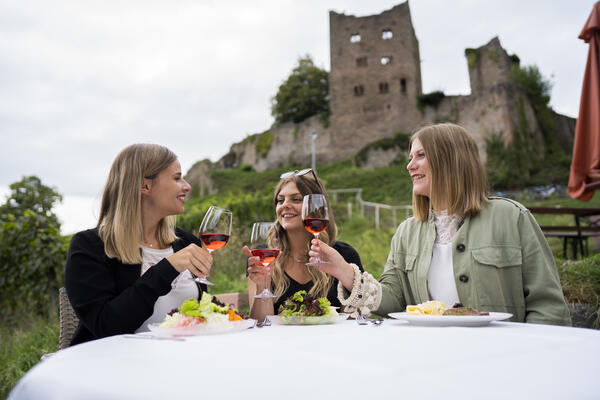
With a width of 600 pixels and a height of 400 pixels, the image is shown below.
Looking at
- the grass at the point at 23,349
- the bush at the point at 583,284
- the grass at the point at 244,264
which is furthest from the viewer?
the grass at the point at 23,349

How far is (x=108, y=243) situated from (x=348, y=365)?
1678mm

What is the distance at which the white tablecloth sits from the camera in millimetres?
719

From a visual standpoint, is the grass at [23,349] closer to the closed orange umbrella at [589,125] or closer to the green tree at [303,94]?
the closed orange umbrella at [589,125]

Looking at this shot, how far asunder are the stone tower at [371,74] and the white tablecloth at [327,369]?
3185 cm

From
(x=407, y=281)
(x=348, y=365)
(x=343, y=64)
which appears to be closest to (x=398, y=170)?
(x=343, y=64)

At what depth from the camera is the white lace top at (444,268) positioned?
2217mm

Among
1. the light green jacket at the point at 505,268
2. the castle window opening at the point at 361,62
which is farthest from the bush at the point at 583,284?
the castle window opening at the point at 361,62

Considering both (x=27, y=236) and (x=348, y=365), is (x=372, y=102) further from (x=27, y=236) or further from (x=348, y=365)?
(x=348, y=365)

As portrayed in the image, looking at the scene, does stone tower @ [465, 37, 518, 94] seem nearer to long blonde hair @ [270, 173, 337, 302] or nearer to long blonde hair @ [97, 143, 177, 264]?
long blonde hair @ [270, 173, 337, 302]

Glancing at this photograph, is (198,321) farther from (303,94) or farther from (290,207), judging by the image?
(303,94)

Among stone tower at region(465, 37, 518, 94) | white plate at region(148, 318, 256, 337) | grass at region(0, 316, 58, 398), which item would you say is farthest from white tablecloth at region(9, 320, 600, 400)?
stone tower at region(465, 37, 518, 94)

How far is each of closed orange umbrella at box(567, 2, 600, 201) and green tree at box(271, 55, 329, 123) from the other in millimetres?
33614

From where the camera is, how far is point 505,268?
2059 millimetres

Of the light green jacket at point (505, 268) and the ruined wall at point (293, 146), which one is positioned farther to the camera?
the ruined wall at point (293, 146)
